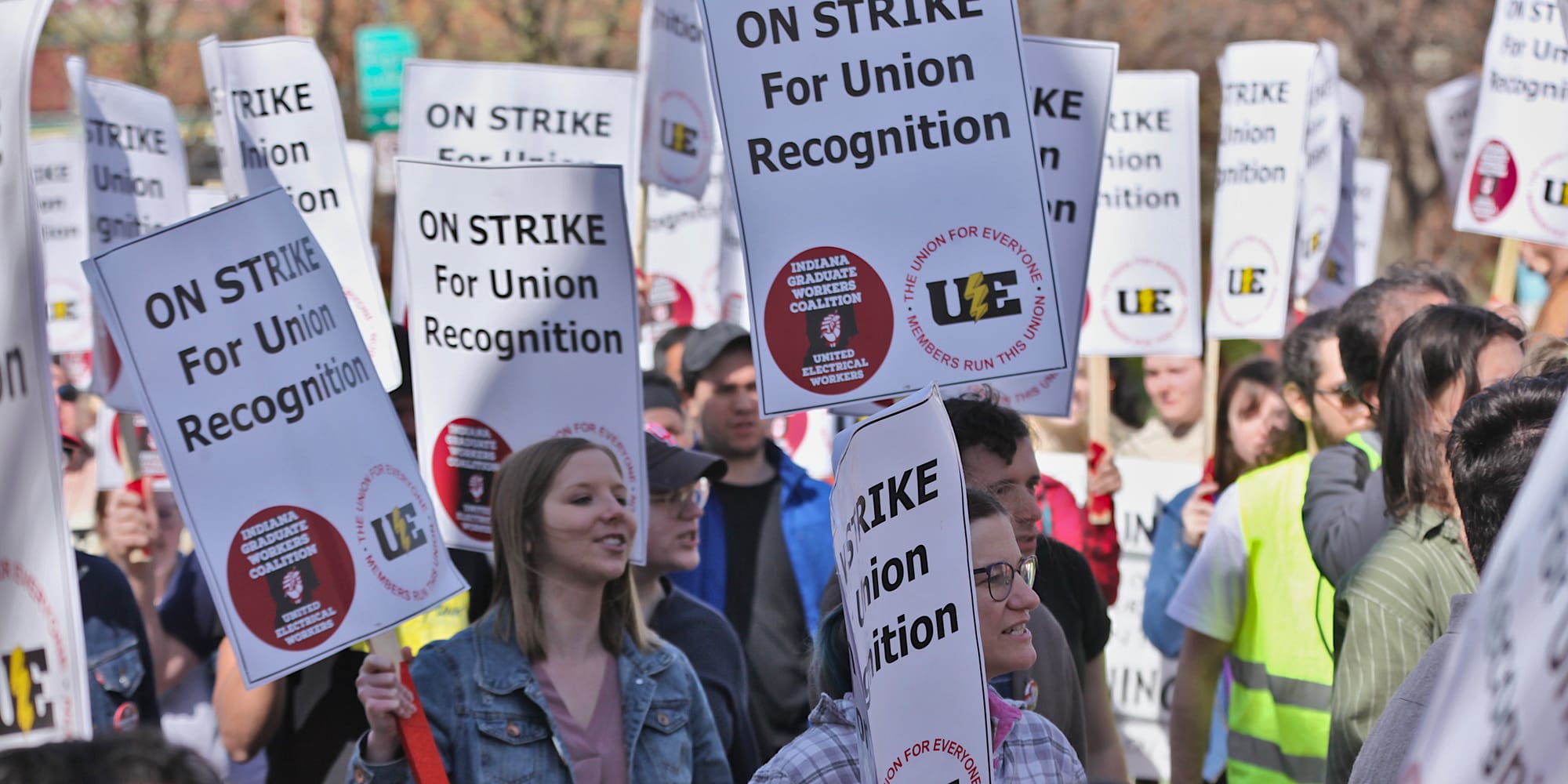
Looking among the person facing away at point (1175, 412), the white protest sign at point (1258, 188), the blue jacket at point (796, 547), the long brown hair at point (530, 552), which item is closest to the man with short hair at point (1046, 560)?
the long brown hair at point (530, 552)

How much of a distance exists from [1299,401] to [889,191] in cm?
221

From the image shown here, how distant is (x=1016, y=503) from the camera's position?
3471mm

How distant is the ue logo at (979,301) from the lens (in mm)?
3498

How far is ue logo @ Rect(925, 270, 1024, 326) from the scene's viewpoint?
11.5ft

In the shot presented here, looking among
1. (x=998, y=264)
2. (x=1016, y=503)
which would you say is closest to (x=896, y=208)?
(x=998, y=264)

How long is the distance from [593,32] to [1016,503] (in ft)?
65.1

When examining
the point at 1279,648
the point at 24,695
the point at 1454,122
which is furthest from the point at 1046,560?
the point at 1454,122

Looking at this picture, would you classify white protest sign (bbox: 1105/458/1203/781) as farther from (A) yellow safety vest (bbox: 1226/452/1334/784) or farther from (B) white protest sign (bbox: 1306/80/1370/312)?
(A) yellow safety vest (bbox: 1226/452/1334/784)

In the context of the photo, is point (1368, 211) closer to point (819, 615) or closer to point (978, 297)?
point (978, 297)

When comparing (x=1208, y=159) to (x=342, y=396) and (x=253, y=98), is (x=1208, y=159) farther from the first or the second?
(x=342, y=396)

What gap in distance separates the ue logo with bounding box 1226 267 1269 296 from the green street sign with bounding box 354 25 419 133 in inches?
493

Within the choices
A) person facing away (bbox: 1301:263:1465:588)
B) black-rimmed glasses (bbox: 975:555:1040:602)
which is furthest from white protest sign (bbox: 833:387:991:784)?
person facing away (bbox: 1301:263:1465:588)

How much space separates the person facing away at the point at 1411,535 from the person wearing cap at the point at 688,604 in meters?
1.28

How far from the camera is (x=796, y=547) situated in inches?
207
